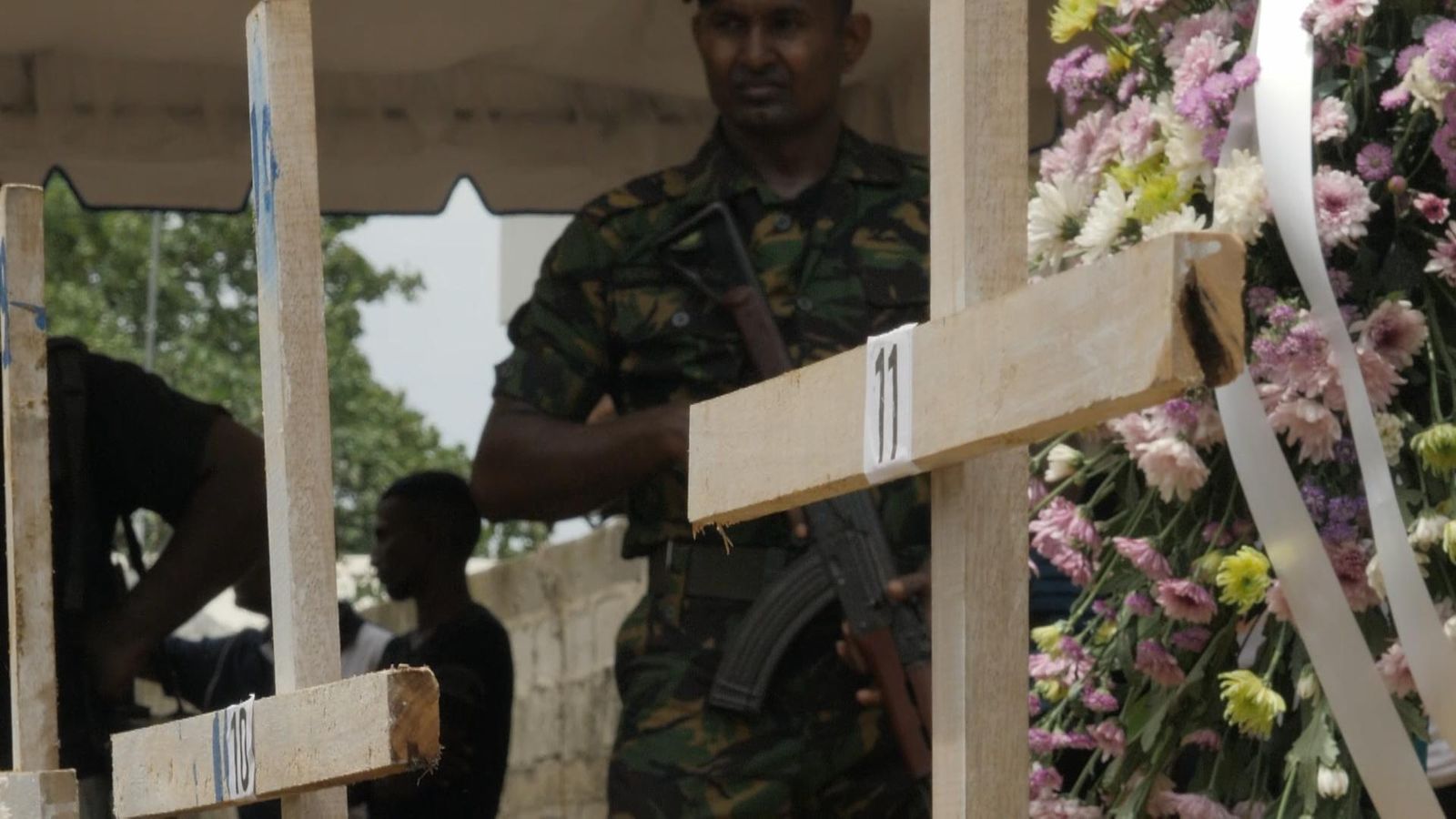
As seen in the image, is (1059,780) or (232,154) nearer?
(1059,780)

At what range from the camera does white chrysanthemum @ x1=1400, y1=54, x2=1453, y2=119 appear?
2260 mm

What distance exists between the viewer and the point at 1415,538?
86.0 inches

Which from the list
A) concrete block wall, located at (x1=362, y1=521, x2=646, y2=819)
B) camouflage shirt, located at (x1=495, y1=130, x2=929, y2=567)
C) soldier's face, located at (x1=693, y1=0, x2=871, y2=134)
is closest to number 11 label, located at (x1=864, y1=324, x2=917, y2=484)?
camouflage shirt, located at (x1=495, y1=130, x2=929, y2=567)

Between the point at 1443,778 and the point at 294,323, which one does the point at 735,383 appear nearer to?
the point at 1443,778

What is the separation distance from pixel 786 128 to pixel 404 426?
17.3 metres

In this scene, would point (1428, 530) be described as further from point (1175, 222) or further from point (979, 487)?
point (979, 487)

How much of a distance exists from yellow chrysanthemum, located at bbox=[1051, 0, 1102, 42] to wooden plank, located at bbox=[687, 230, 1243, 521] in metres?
1.01

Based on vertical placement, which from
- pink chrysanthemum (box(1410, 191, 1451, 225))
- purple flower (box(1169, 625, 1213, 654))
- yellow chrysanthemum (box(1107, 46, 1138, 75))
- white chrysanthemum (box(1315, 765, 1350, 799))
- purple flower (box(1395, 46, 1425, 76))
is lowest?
white chrysanthemum (box(1315, 765, 1350, 799))

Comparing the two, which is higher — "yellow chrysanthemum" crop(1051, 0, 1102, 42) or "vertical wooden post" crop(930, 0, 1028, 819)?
"yellow chrysanthemum" crop(1051, 0, 1102, 42)

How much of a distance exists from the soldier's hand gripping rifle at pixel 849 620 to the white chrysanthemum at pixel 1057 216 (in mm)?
853

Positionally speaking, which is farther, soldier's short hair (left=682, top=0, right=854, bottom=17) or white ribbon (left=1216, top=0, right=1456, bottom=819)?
soldier's short hair (left=682, top=0, right=854, bottom=17)

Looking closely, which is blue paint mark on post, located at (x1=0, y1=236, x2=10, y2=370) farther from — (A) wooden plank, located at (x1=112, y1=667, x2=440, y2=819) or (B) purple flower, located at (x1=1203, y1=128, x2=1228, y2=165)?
(B) purple flower, located at (x1=1203, y1=128, x2=1228, y2=165)

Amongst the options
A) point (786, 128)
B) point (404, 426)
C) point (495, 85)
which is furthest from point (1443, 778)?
point (404, 426)

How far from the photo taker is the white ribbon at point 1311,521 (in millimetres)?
2121
